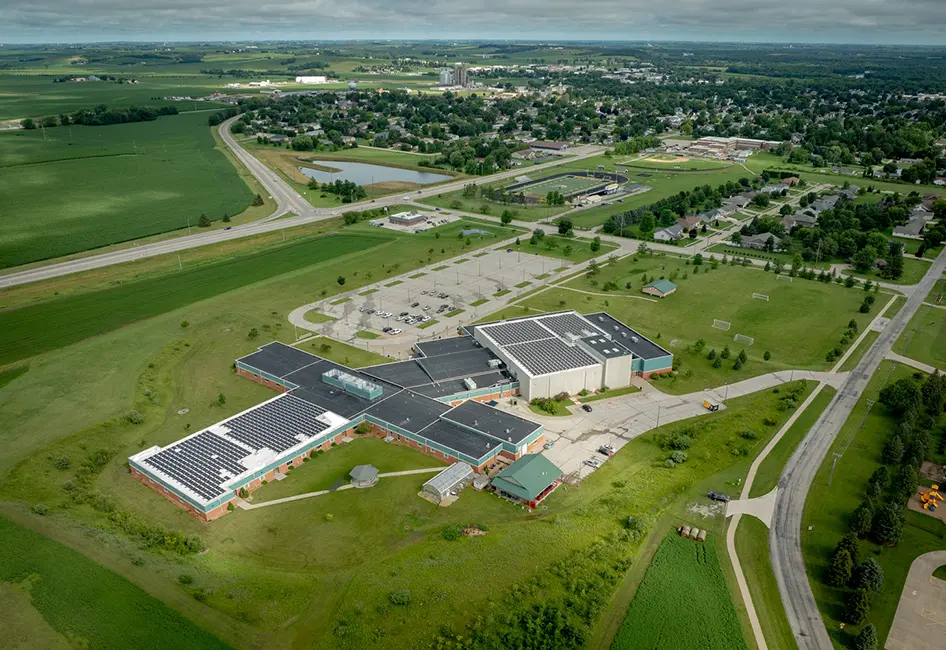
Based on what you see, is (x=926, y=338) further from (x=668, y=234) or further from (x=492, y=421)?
(x=492, y=421)

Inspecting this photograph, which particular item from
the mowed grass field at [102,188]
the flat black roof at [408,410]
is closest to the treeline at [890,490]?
the flat black roof at [408,410]

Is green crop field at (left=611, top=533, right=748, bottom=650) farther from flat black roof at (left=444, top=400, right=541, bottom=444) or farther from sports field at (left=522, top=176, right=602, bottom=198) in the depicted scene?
sports field at (left=522, top=176, right=602, bottom=198)

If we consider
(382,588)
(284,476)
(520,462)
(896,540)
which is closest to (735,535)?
(896,540)

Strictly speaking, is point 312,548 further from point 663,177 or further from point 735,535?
point 663,177

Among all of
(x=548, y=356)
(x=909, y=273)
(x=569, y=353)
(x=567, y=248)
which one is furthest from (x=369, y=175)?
(x=909, y=273)

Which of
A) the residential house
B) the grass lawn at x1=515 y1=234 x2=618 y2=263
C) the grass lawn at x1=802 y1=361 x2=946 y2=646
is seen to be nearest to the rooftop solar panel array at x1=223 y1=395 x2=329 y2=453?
the grass lawn at x1=802 y1=361 x2=946 y2=646
